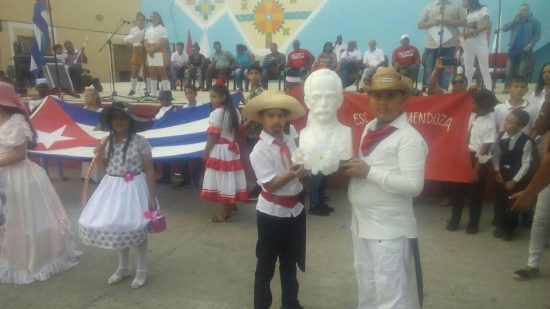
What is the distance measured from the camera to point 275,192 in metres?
2.74

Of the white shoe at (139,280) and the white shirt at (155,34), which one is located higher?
the white shirt at (155,34)

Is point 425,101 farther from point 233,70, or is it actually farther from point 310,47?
point 310,47

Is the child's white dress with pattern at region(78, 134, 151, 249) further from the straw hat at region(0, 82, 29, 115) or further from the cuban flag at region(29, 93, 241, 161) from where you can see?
the cuban flag at region(29, 93, 241, 161)

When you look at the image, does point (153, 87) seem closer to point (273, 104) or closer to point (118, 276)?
point (118, 276)

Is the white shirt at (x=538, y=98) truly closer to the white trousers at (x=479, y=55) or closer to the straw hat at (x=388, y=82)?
the white trousers at (x=479, y=55)

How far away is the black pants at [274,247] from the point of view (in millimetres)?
2822

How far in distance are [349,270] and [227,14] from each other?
13.9 metres

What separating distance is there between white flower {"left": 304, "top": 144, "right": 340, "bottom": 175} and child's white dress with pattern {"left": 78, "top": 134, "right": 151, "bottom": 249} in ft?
5.50

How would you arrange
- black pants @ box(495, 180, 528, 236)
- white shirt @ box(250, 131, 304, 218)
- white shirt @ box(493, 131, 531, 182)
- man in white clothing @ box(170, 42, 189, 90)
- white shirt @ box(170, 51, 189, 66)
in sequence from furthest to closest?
Answer: white shirt @ box(170, 51, 189, 66), man in white clothing @ box(170, 42, 189, 90), black pants @ box(495, 180, 528, 236), white shirt @ box(493, 131, 531, 182), white shirt @ box(250, 131, 304, 218)

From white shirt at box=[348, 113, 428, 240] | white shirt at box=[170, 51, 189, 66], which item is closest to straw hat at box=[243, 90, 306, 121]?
white shirt at box=[348, 113, 428, 240]

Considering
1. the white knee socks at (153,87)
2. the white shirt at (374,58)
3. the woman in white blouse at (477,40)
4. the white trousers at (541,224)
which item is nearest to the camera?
the white trousers at (541,224)

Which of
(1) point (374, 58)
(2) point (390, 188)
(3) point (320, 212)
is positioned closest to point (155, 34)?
(1) point (374, 58)

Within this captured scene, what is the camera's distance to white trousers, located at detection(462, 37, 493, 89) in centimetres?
732

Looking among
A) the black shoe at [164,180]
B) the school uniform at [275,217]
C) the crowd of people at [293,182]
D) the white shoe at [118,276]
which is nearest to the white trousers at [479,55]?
the crowd of people at [293,182]
